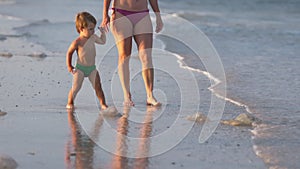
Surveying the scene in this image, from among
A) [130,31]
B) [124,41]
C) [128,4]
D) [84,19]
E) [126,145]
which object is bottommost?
[126,145]

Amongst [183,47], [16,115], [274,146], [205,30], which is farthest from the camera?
[205,30]

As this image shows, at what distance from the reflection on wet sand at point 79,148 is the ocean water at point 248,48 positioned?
3.99 ft

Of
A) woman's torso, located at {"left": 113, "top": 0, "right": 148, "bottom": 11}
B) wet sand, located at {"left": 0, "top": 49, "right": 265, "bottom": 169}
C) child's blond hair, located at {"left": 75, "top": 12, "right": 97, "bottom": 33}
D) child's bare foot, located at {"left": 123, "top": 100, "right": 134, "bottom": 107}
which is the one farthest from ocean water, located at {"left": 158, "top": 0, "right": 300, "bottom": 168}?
child's blond hair, located at {"left": 75, "top": 12, "right": 97, "bottom": 33}

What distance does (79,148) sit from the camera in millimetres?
5434

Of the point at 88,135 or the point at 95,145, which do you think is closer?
the point at 95,145

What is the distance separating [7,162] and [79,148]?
73cm

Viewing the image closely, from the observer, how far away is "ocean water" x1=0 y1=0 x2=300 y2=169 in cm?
629

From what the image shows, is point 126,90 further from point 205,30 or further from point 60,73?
point 205,30

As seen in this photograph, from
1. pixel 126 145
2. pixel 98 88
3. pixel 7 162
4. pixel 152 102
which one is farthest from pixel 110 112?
pixel 7 162

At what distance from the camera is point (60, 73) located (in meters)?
9.23

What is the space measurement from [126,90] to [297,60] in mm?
4280

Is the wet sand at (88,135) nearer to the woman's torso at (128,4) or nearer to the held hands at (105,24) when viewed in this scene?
the held hands at (105,24)

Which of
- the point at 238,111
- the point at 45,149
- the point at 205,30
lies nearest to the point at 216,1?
the point at 205,30

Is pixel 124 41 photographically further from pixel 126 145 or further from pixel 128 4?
pixel 126 145
